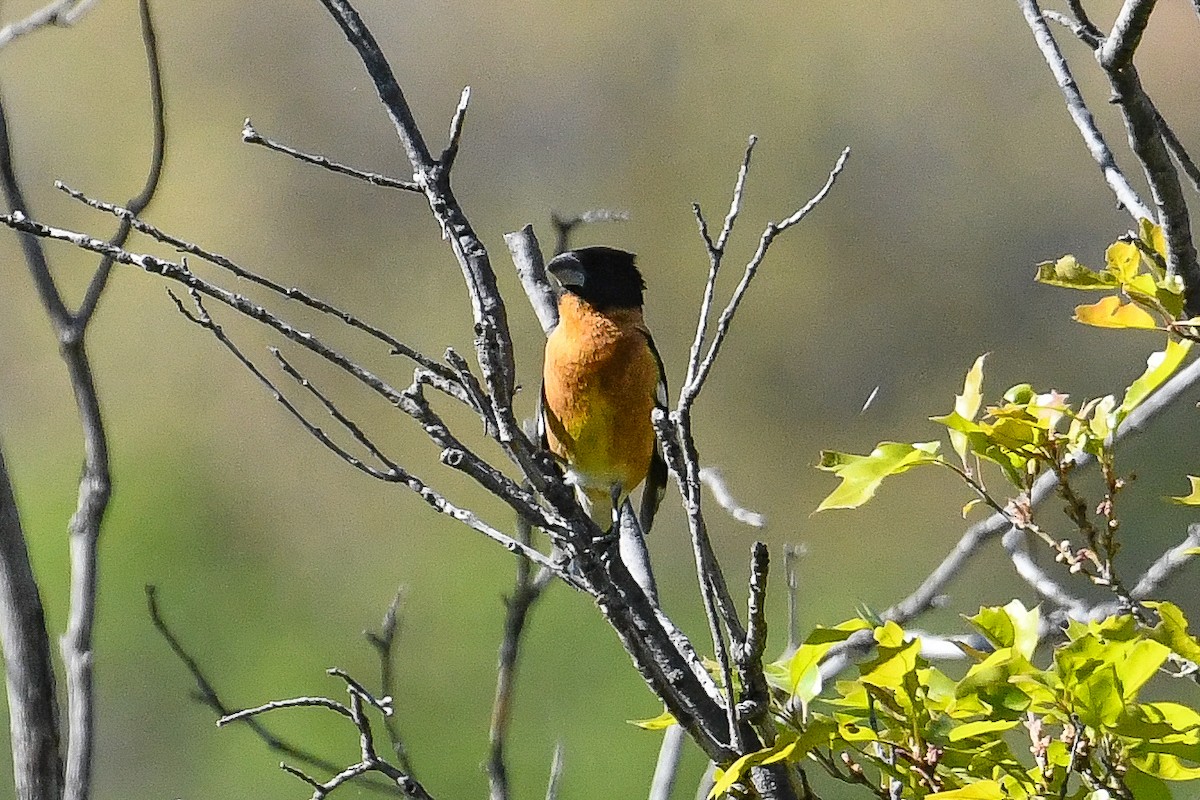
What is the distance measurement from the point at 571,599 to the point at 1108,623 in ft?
7.77

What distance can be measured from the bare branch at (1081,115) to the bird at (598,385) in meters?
0.81

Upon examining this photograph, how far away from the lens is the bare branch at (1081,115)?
68 cm

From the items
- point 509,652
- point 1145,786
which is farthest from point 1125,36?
point 509,652

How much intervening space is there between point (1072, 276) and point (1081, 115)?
0.58ft

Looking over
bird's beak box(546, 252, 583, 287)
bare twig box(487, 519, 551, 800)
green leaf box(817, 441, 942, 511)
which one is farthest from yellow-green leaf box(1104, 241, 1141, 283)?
bird's beak box(546, 252, 583, 287)

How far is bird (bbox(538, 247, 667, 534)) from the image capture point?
4.96ft

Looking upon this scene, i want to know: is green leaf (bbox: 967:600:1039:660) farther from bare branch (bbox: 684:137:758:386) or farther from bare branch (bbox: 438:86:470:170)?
bare branch (bbox: 438:86:470:170)

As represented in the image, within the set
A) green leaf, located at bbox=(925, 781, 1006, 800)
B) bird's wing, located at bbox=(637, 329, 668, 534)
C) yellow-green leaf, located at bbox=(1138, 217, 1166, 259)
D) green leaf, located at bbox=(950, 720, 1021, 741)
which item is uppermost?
bird's wing, located at bbox=(637, 329, 668, 534)

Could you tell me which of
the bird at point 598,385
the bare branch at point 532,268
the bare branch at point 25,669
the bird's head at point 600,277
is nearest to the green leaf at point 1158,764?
the bare branch at point 25,669

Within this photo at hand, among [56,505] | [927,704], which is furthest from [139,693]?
[927,704]

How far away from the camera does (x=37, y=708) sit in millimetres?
795

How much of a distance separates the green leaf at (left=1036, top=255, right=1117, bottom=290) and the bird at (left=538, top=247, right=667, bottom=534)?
0.90 m

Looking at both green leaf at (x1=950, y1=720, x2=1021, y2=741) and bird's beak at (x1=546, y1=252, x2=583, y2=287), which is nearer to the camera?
green leaf at (x1=950, y1=720, x2=1021, y2=741)

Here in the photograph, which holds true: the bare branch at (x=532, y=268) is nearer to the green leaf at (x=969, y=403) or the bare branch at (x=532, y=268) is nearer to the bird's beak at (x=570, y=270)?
the bird's beak at (x=570, y=270)
